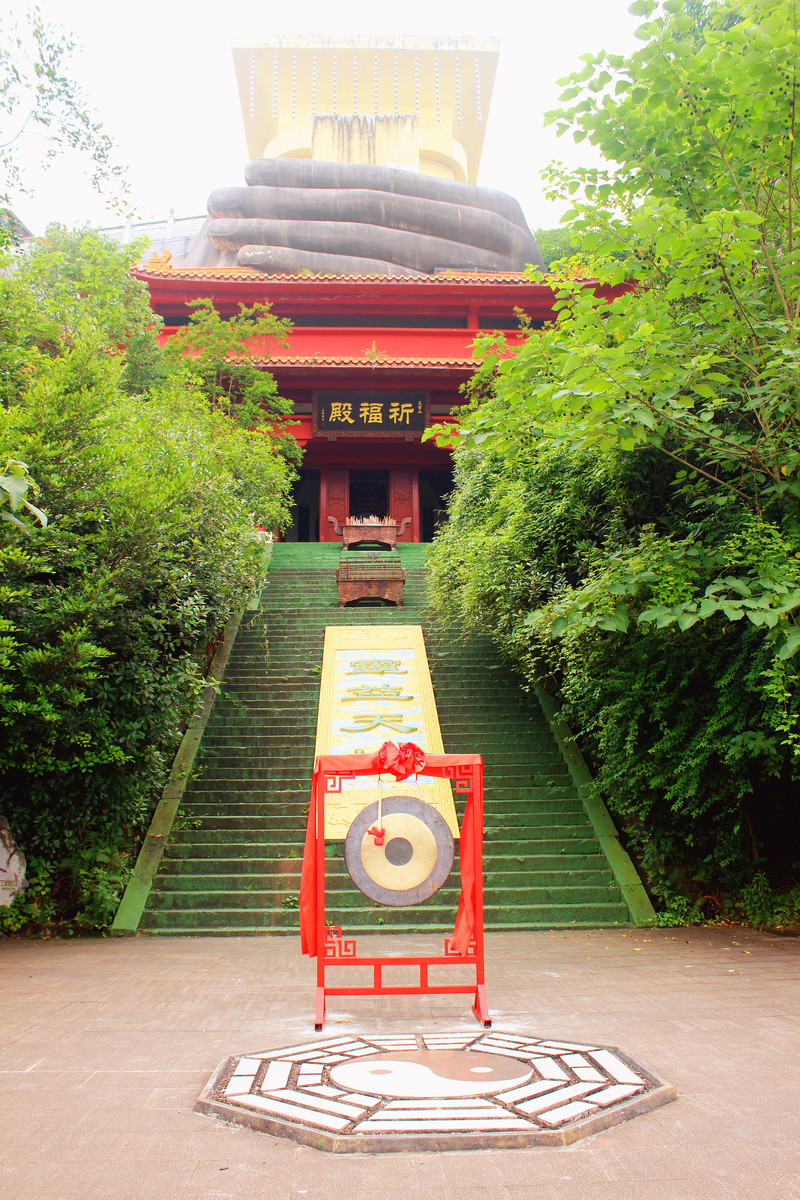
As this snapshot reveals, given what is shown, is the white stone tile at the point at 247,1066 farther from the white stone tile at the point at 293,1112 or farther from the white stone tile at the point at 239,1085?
the white stone tile at the point at 293,1112

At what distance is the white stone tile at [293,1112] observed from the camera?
2416 millimetres

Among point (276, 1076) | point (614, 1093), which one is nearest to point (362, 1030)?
point (276, 1076)

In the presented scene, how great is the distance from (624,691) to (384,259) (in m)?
16.1

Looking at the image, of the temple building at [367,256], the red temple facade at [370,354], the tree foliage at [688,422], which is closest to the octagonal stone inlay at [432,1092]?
the tree foliage at [688,422]

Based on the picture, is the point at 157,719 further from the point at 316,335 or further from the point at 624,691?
the point at 316,335

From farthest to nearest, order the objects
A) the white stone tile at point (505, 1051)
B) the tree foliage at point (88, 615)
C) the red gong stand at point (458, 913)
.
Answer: the tree foliage at point (88, 615)
the red gong stand at point (458, 913)
the white stone tile at point (505, 1051)

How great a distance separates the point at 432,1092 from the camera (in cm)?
265

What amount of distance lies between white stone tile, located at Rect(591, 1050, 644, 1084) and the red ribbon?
4.42 feet

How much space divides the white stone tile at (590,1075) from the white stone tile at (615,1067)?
0.04 m

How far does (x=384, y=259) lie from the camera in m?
19.2

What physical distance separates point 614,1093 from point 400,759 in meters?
1.58

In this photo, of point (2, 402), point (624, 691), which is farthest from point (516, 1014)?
point (2, 402)

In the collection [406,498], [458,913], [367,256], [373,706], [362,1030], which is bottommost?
[362,1030]

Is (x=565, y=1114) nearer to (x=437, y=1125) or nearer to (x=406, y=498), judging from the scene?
(x=437, y=1125)
